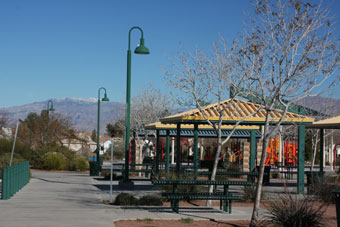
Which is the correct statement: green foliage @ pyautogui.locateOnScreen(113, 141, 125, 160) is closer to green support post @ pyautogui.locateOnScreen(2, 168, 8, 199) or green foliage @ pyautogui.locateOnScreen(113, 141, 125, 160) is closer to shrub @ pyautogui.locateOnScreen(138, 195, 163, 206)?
green support post @ pyautogui.locateOnScreen(2, 168, 8, 199)

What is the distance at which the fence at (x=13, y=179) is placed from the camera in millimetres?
16969

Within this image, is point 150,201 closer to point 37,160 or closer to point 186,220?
point 186,220

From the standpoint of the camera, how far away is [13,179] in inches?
730

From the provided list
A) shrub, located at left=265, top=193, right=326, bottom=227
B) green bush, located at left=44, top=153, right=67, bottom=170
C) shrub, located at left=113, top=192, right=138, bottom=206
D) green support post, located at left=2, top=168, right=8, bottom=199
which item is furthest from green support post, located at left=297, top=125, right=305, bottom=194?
green bush, located at left=44, top=153, right=67, bottom=170

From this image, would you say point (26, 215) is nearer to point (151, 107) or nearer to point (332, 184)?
point (332, 184)

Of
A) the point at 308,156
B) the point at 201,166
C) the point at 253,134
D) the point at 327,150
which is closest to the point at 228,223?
the point at 253,134

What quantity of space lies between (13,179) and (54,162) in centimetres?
2020

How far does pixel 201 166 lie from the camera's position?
35.7 metres

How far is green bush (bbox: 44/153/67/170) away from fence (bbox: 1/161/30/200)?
1513 centimetres

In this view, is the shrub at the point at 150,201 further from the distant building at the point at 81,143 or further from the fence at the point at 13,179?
the distant building at the point at 81,143

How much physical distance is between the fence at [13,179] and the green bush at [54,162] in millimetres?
15132

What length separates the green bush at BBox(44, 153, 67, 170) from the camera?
38.5m

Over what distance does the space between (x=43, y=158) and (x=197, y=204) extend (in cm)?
2404

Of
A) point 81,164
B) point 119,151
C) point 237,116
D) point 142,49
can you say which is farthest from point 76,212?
point 119,151
